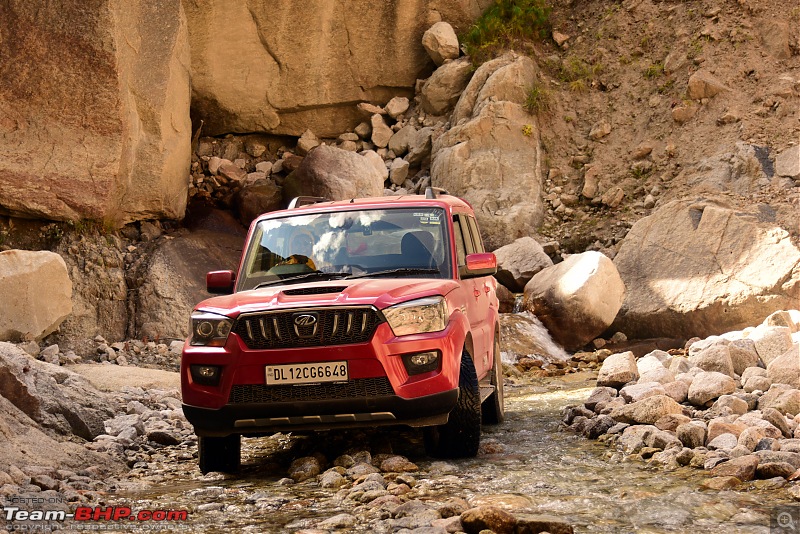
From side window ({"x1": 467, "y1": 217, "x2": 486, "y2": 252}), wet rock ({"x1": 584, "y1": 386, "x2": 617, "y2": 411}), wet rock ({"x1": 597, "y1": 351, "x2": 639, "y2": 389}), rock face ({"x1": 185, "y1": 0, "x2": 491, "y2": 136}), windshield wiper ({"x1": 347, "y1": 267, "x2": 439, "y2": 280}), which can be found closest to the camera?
windshield wiper ({"x1": 347, "y1": 267, "x2": 439, "y2": 280})

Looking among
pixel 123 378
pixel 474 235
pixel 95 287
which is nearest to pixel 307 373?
pixel 474 235

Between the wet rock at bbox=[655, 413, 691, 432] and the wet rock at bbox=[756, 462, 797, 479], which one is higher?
the wet rock at bbox=[756, 462, 797, 479]

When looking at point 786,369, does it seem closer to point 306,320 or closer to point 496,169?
point 306,320

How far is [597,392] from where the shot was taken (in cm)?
897

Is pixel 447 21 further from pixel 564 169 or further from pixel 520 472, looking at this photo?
pixel 520 472

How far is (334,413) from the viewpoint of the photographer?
5.98m

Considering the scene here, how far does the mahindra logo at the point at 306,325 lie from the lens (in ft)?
19.8

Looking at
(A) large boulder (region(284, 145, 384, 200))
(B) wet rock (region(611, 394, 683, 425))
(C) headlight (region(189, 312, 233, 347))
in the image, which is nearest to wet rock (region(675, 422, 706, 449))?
(B) wet rock (region(611, 394, 683, 425))

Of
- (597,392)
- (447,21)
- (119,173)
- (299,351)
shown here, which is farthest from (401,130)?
(299,351)

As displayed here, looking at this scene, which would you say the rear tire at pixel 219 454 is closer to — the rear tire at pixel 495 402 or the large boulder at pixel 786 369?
the rear tire at pixel 495 402

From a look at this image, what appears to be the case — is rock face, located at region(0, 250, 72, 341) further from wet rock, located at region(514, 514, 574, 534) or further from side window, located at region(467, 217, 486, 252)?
wet rock, located at region(514, 514, 574, 534)

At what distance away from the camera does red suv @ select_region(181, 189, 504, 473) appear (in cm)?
598

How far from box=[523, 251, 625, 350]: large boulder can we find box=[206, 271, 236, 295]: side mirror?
31.4ft

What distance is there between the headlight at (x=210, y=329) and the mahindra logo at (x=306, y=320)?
49cm
